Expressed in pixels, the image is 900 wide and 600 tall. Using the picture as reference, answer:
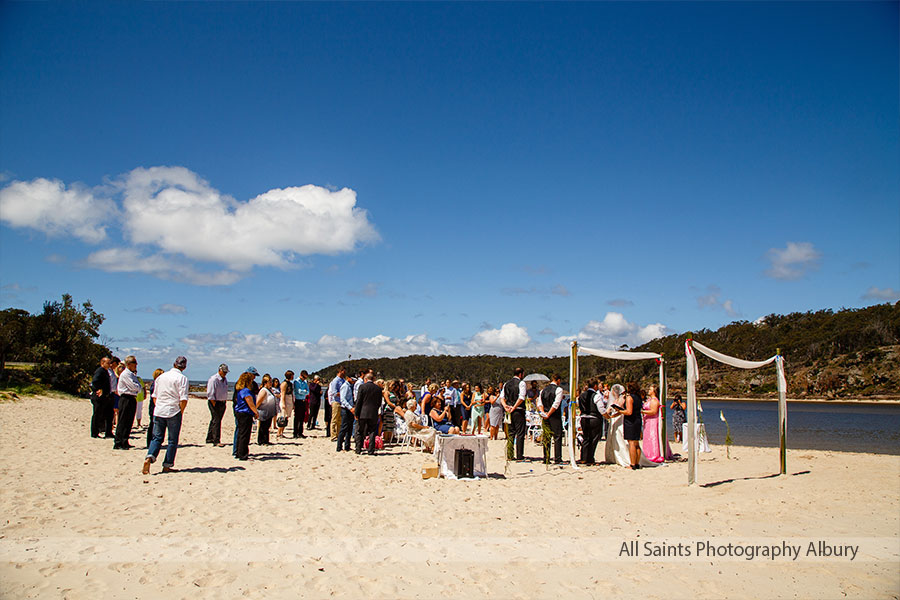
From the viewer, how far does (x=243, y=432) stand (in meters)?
10.3

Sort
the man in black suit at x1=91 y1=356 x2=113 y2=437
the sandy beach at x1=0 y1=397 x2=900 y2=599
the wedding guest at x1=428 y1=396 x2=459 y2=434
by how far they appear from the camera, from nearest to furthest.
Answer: the sandy beach at x1=0 y1=397 x2=900 y2=599
the man in black suit at x1=91 y1=356 x2=113 y2=437
the wedding guest at x1=428 y1=396 x2=459 y2=434

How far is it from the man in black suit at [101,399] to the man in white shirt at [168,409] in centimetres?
368

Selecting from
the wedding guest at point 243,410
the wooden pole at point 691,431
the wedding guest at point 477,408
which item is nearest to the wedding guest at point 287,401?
the wedding guest at point 243,410

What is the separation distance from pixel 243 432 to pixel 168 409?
226 centimetres

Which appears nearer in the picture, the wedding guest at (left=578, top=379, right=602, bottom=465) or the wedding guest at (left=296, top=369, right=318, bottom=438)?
the wedding guest at (left=578, top=379, right=602, bottom=465)

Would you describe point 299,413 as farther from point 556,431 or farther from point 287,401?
point 556,431

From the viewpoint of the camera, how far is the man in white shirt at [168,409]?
323 inches

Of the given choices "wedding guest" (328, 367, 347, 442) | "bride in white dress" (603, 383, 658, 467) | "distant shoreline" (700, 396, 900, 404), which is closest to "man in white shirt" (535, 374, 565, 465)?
"bride in white dress" (603, 383, 658, 467)

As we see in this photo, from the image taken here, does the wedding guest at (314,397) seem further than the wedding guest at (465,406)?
No

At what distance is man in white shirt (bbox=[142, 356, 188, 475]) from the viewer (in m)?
8.20

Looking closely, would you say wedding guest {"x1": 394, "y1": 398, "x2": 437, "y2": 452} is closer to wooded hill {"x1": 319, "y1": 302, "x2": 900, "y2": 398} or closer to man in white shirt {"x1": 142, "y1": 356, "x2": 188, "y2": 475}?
man in white shirt {"x1": 142, "y1": 356, "x2": 188, "y2": 475}

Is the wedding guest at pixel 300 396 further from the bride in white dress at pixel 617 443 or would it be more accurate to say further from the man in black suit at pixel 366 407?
the bride in white dress at pixel 617 443

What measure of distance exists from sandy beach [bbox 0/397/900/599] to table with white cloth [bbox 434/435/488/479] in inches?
16.3

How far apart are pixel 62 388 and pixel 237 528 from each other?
1075 inches
